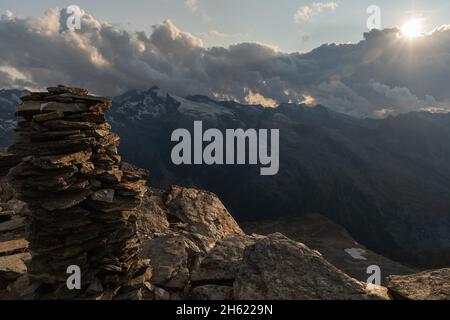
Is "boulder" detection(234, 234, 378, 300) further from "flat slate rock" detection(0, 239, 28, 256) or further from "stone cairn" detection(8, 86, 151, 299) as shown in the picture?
"flat slate rock" detection(0, 239, 28, 256)

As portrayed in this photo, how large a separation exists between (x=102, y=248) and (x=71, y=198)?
119 inches


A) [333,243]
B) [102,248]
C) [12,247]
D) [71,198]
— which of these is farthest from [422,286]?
[333,243]

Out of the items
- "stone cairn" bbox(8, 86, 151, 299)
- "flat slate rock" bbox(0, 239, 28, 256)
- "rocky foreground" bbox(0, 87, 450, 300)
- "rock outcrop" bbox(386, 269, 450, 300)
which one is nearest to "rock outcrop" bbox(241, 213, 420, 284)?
"rock outcrop" bbox(386, 269, 450, 300)

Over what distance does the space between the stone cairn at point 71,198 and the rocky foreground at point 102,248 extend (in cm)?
5

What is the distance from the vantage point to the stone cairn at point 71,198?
18172 mm

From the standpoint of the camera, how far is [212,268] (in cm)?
2319

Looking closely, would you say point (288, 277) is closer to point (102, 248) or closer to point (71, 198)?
point (102, 248)

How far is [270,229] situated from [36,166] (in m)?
122

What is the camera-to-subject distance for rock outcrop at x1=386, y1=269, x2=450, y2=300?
1905 centimetres

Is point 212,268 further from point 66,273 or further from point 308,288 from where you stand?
point 66,273

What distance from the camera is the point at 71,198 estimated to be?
1856 cm

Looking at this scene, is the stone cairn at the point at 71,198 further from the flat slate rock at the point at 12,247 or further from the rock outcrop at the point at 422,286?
the rock outcrop at the point at 422,286
